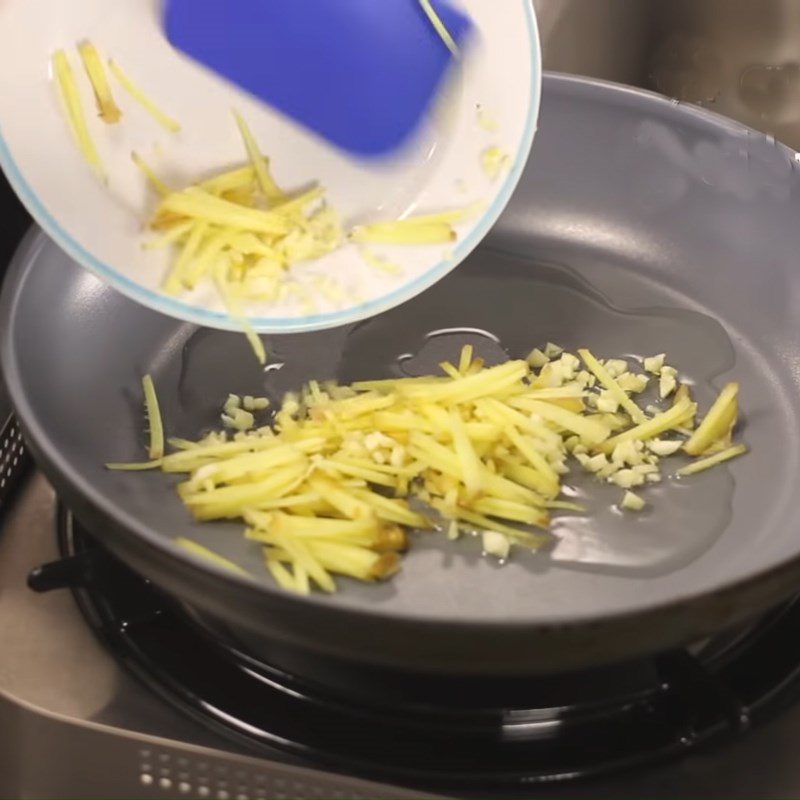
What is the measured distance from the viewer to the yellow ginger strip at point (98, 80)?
83cm

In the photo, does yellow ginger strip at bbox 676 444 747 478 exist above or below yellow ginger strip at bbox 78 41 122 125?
below

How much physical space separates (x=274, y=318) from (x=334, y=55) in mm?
244

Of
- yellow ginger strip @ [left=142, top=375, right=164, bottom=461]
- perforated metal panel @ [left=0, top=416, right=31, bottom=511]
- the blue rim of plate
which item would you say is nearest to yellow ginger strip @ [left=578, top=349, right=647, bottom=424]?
the blue rim of plate

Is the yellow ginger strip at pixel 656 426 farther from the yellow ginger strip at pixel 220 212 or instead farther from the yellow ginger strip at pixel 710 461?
the yellow ginger strip at pixel 220 212

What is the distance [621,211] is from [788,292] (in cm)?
19

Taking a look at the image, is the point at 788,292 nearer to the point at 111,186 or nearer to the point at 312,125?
the point at 312,125

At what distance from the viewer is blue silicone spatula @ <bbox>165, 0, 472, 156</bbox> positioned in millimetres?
885

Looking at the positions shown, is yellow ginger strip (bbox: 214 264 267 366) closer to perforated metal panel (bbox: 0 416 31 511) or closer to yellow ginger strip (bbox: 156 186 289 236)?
yellow ginger strip (bbox: 156 186 289 236)

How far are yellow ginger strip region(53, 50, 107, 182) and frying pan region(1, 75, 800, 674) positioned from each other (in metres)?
0.05

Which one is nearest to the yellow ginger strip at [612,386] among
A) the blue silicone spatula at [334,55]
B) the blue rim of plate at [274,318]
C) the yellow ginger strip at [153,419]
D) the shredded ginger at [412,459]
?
the shredded ginger at [412,459]

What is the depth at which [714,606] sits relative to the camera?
0.60 meters

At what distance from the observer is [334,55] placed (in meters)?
0.91

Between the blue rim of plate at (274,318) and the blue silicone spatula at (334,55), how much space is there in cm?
10

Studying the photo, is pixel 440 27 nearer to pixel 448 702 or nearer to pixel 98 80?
pixel 98 80
